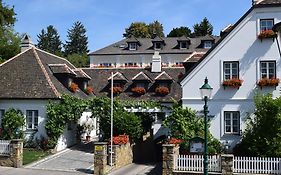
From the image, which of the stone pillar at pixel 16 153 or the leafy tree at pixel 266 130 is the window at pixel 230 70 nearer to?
the leafy tree at pixel 266 130

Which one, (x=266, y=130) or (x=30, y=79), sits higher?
(x=30, y=79)

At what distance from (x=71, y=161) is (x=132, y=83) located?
1128cm

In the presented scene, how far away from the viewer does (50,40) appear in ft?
372

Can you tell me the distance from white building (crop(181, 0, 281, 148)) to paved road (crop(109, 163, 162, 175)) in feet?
15.3

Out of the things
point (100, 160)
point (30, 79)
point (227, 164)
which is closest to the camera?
point (227, 164)

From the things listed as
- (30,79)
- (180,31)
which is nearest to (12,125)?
(30,79)

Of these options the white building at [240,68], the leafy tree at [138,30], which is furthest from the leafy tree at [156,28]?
the white building at [240,68]

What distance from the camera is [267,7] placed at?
90.4 ft

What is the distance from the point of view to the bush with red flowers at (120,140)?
27309 mm

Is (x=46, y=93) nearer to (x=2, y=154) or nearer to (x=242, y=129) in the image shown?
(x=2, y=154)

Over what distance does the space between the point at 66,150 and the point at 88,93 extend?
702 centimetres

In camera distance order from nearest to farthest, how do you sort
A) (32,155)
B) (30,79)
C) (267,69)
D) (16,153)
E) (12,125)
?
1. (16,153)
2. (267,69)
3. (32,155)
4. (12,125)
5. (30,79)

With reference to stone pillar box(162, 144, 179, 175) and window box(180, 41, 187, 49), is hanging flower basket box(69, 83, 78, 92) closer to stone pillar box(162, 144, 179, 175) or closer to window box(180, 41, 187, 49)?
stone pillar box(162, 144, 179, 175)

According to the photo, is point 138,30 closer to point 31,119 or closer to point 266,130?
point 31,119
